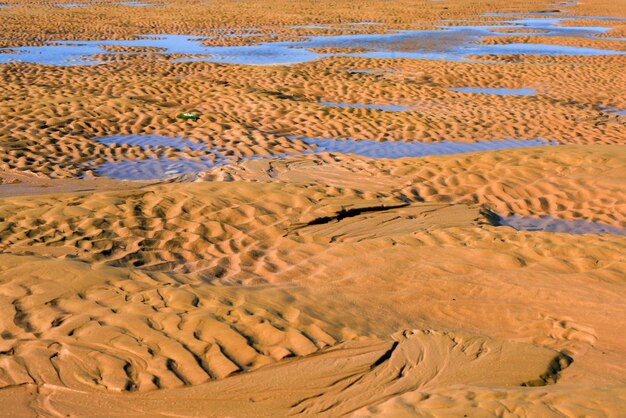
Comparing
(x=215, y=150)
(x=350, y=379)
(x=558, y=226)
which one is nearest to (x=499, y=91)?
(x=215, y=150)

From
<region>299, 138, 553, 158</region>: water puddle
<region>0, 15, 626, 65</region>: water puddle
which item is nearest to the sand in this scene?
<region>299, 138, 553, 158</region>: water puddle

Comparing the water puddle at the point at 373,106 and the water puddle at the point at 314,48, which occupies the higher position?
the water puddle at the point at 314,48

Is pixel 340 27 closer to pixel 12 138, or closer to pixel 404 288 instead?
pixel 12 138

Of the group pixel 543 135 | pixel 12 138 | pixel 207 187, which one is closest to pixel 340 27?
pixel 543 135

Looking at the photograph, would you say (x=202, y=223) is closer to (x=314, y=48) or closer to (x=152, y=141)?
(x=152, y=141)

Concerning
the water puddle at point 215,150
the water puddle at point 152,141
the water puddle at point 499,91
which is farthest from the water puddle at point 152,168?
the water puddle at point 499,91

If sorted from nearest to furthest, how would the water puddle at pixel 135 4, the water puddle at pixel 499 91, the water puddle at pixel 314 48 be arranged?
1. the water puddle at pixel 499 91
2. the water puddle at pixel 314 48
3. the water puddle at pixel 135 4

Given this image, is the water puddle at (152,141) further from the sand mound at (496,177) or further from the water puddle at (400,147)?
the water puddle at (400,147)
